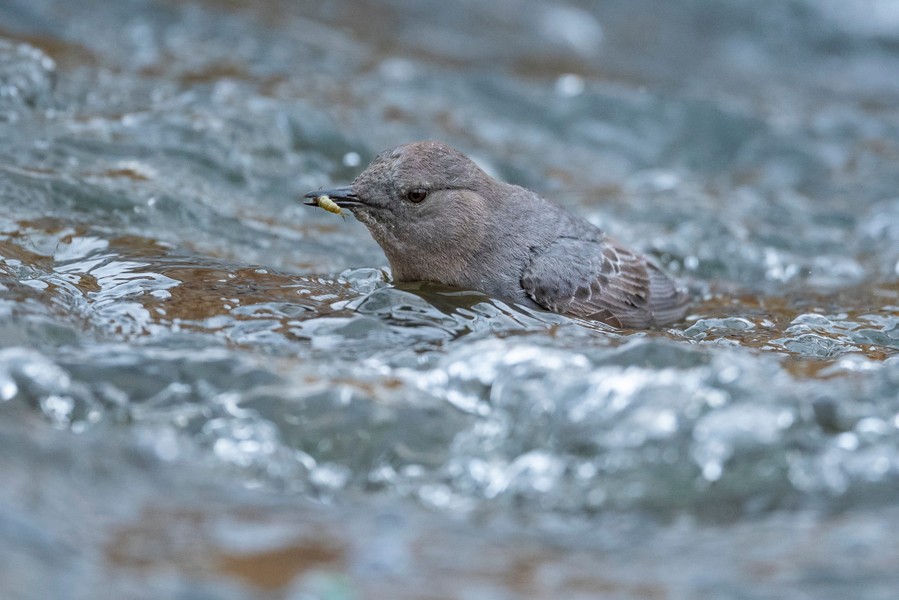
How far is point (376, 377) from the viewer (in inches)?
158

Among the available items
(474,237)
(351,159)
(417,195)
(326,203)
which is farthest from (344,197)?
(351,159)

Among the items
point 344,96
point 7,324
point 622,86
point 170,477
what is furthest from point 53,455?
point 622,86

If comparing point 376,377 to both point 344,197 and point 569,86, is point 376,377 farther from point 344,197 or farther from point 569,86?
point 569,86

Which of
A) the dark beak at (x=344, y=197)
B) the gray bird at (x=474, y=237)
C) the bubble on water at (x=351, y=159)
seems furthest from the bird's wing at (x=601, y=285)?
the bubble on water at (x=351, y=159)

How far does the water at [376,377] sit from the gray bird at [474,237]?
247 mm

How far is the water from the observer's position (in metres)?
3.09

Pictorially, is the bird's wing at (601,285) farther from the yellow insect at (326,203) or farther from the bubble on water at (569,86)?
the bubble on water at (569,86)

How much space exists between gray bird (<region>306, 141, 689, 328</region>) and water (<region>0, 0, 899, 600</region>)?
9.7 inches

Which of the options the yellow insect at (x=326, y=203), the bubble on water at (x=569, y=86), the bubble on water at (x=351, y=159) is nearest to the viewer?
the yellow insect at (x=326, y=203)

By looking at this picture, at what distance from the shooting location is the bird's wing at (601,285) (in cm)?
532

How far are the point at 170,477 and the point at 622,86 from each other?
784 centimetres

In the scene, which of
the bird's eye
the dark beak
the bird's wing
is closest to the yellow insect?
the dark beak

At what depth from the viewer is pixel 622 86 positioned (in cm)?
1041

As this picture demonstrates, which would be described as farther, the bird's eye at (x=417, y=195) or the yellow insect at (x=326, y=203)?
the bird's eye at (x=417, y=195)
